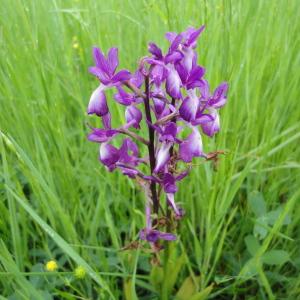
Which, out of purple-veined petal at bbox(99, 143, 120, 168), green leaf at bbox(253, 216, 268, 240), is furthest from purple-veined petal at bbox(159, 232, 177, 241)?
green leaf at bbox(253, 216, 268, 240)

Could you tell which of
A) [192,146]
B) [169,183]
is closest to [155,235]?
[169,183]

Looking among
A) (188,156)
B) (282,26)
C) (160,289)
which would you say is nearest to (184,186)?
(160,289)

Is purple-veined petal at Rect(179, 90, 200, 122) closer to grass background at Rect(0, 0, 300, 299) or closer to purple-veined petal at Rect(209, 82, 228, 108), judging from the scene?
purple-veined petal at Rect(209, 82, 228, 108)

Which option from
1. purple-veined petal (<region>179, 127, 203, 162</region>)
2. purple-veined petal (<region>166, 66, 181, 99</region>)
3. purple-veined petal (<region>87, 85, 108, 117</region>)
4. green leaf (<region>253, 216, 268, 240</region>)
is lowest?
green leaf (<region>253, 216, 268, 240</region>)

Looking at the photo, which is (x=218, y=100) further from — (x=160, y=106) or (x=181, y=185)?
(x=181, y=185)

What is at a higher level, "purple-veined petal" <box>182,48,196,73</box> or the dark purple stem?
"purple-veined petal" <box>182,48,196,73</box>

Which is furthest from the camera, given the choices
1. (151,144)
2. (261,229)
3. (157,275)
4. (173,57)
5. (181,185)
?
(181,185)

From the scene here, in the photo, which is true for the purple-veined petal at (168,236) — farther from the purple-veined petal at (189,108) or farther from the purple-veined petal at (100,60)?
the purple-veined petal at (100,60)
